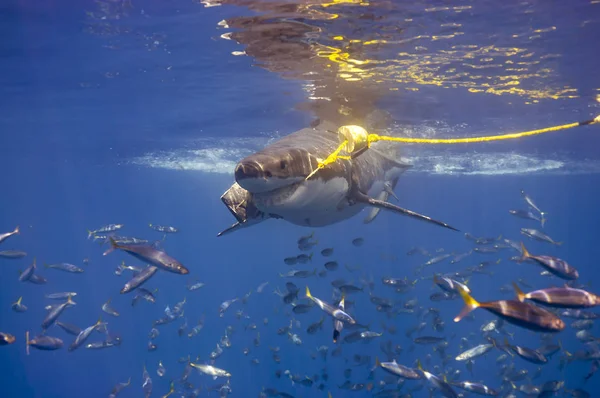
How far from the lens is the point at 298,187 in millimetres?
4914

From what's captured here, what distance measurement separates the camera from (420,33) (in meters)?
10.1

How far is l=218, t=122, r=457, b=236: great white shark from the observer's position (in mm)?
4453

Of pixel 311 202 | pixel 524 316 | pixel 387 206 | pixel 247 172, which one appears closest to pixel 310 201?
pixel 311 202

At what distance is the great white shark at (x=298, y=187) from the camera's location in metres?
4.45

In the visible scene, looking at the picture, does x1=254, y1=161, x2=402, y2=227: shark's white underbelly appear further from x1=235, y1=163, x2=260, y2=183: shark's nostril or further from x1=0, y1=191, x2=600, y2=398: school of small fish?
x1=0, y1=191, x2=600, y2=398: school of small fish

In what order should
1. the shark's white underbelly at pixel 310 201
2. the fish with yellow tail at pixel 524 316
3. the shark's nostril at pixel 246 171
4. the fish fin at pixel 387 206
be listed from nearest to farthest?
the shark's nostril at pixel 246 171 < the fish with yellow tail at pixel 524 316 < the shark's white underbelly at pixel 310 201 < the fish fin at pixel 387 206

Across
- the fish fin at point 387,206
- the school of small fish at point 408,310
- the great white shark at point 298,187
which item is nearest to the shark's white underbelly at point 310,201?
the great white shark at point 298,187

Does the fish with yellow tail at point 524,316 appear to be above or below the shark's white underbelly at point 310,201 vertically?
below

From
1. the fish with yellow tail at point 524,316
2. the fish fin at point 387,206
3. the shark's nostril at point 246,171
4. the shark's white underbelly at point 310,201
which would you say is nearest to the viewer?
the shark's nostril at point 246,171

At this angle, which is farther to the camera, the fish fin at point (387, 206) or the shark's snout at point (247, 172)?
the fish fin at point (387, 206)

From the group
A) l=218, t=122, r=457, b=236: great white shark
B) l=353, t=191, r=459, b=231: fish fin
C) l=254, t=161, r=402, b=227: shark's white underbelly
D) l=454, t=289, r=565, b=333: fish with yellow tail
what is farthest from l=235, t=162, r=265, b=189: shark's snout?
l=454, t=289, r=565, b=333: fish with yellow tail

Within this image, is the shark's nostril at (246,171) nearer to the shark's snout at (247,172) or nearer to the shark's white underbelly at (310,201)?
the shark's snout at (247,172)

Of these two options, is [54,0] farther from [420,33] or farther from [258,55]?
[420,33]

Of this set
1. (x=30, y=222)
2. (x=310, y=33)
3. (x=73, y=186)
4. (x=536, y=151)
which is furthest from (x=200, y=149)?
(x=30, y=222)
